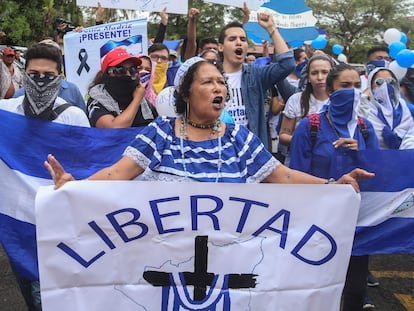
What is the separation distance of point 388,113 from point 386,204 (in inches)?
45.2

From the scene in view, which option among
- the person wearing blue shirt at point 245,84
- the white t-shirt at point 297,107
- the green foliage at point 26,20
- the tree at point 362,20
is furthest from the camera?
the tree at point 362,20

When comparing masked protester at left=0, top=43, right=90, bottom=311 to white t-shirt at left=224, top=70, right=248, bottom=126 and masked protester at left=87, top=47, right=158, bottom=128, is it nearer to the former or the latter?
masked protester at left=87, top=47, right=158, bottom=128

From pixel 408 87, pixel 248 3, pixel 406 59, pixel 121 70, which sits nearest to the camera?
pixel 121 70

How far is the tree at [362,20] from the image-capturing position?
129 feet

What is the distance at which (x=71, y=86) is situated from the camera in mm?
3766

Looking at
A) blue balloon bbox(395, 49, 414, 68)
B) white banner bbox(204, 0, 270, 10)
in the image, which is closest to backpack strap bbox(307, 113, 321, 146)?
white banner bbox(204, 0, 270, 10)

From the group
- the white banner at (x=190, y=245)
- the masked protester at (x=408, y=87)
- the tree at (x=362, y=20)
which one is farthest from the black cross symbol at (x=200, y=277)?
the tree at (x=362, y=20)

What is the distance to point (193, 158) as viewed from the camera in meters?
2.47

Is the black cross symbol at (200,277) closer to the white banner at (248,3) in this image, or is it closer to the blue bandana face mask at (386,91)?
the blue bandana face mask at (386,91)

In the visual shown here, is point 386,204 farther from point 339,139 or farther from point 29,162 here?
point 29,162

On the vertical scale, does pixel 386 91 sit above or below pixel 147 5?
below

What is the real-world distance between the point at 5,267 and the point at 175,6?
9.61 ft

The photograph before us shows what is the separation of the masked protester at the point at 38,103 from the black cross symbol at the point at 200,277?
759 mm

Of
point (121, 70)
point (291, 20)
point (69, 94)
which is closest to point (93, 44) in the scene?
point (69, 94)
